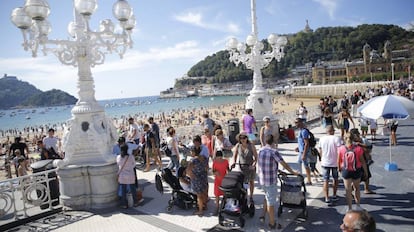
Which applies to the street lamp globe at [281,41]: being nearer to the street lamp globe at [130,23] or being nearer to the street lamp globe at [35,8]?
the street lamp globe at [130,23]

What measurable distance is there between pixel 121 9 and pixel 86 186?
4029mm

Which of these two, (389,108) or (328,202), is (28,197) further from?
(389,108)

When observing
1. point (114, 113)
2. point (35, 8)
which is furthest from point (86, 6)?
point (114, 113)

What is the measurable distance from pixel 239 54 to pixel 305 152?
696cm

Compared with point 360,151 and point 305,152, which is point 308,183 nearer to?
point 305,152

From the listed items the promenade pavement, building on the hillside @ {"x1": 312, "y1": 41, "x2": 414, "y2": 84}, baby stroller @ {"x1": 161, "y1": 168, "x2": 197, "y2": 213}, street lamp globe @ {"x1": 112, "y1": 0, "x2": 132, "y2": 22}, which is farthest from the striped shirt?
building on the hillside @ {"x1": 312, "y1": 41, "x2": 414, "y2": 84}

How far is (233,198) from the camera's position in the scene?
4.89 metres

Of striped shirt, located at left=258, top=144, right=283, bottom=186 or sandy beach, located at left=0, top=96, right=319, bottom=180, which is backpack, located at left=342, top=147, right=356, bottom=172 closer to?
striped shirt, located at left=258, top=144, right=283, bottom=186

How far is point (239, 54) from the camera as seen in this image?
40.8 ft

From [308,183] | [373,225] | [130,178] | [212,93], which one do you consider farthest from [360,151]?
[212,93]

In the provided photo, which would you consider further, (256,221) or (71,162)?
(71,162)

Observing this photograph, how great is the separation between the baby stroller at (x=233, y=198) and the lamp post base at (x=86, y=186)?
111 inches

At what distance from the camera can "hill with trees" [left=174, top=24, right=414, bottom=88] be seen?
11400 cm

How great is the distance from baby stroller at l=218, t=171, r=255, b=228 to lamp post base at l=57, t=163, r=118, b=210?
2821 mm
